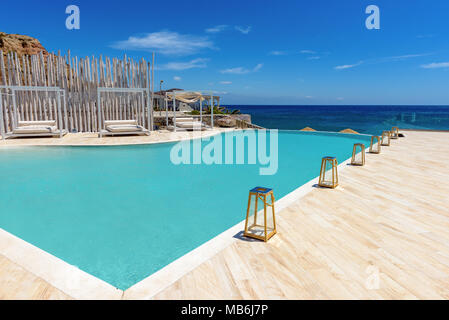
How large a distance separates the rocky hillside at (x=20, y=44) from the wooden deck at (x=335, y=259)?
30347mm

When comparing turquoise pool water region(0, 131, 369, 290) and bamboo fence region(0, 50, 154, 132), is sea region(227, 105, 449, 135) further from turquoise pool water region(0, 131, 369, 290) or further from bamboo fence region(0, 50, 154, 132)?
turquoise pool water region(0, 131, 369, 290)

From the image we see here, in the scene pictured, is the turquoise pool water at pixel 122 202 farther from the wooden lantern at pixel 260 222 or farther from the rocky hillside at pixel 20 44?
the rocky hillside at pixel 20 44

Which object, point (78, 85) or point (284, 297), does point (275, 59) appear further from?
point (284, 297)

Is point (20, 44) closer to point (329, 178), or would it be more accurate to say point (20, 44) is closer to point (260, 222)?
point (329, 178)

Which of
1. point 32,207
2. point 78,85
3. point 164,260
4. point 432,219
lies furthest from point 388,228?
point 78,85

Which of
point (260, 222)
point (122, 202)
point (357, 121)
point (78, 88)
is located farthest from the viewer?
point (357, 121)

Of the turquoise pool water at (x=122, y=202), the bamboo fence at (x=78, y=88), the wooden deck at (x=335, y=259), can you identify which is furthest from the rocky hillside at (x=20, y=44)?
the wooden deck at (x=335, y=259)

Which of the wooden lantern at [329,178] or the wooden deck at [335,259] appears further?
the wooden lantern at [329,178]

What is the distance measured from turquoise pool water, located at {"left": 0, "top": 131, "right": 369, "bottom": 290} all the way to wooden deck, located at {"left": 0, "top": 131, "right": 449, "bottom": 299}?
2.43ft

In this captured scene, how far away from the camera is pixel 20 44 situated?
27.9 metres

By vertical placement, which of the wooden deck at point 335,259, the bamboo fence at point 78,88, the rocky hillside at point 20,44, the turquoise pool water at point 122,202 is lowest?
the turquoise pool water at point 122,202

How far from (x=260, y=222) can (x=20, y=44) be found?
34.5 metres

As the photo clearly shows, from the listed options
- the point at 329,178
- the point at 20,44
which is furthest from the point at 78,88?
the point at 20,44

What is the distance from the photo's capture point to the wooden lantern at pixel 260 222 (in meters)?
2.96
